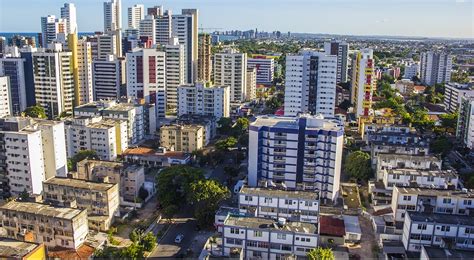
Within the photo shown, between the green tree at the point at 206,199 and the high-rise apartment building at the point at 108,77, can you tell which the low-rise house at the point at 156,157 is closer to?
the green tree at the point at 206,199

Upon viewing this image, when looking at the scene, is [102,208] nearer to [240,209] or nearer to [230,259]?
[240,209]

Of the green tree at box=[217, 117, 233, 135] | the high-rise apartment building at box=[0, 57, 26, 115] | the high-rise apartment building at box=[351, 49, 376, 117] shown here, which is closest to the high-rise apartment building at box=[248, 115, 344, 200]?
the green tree at box=[217, 117, 233, 135]

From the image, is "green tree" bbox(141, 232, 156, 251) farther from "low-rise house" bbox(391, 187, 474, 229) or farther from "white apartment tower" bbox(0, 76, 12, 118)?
"white apartment tower" bbox(0, 76, 12, 118)

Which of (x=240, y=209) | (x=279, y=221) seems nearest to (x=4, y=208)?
(x=240, y=209)

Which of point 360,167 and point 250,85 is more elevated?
point 250,85

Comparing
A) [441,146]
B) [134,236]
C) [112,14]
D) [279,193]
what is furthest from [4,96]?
[112,14]

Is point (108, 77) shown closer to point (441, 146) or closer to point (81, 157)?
point (81, 157)

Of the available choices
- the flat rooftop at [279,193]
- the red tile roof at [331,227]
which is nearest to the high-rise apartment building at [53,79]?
the flat rooftop at [279,193]

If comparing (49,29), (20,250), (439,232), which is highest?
(49,29)
